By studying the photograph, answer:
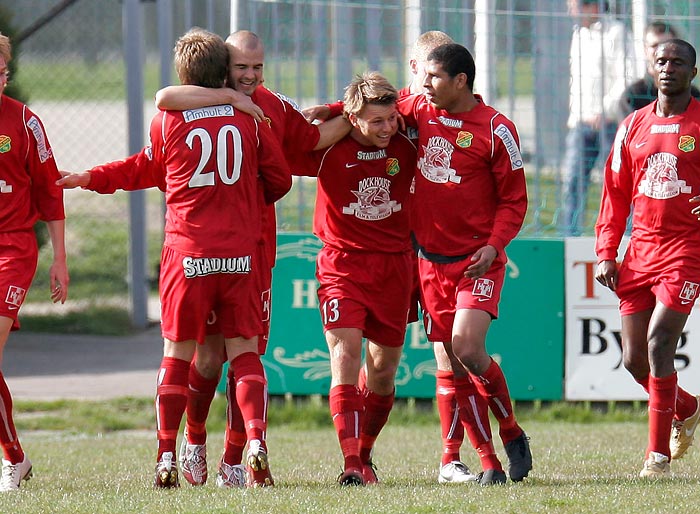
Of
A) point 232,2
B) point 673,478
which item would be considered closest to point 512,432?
point 673,478

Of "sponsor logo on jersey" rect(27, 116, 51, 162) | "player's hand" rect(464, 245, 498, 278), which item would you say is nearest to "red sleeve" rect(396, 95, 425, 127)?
"player's hand" rect(464, 245, 498, 278)

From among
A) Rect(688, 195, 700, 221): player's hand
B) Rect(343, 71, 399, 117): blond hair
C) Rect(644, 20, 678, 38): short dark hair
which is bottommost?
Rect(688, 195, 700, 221): player's hand

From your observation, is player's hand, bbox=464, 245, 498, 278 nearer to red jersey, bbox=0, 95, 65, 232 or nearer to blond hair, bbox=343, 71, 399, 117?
blond hair, bbox=343, 71, 399, 117

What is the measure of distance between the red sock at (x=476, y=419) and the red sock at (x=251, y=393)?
1082 millimetres

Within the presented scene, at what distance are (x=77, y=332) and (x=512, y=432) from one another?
6.60 metres

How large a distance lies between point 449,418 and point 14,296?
2.27 meters

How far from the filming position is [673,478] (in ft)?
20.7

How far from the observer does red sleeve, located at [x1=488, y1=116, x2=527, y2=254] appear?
6.19 meters

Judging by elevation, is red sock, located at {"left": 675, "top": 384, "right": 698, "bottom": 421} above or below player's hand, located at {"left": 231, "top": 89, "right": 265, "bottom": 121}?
below

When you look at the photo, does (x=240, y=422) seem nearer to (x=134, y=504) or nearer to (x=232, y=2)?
(x=134, y=504)

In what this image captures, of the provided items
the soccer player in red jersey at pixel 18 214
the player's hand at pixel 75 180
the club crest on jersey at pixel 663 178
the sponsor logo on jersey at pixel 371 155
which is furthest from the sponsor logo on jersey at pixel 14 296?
the club crest on jersey at pixel 663 178

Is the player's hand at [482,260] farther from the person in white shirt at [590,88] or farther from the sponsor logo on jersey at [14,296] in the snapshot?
the person in white shirt at [590,88]

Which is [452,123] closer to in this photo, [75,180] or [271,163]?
[271,163]

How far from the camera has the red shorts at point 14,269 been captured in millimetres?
6191
